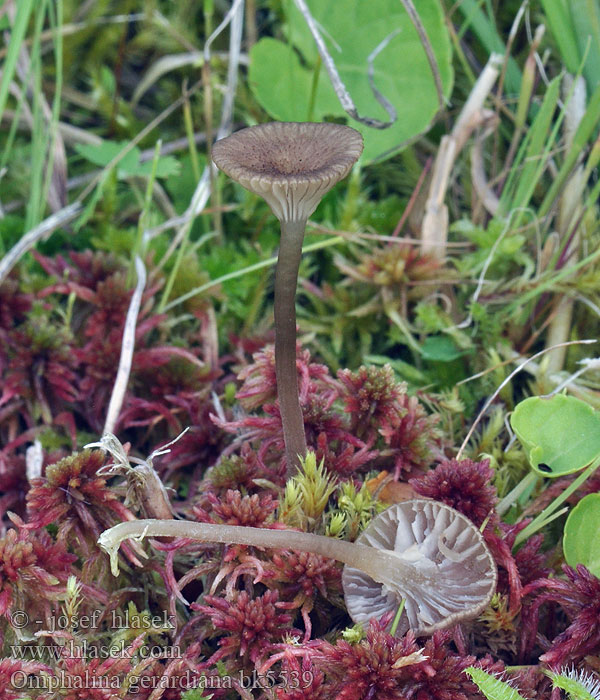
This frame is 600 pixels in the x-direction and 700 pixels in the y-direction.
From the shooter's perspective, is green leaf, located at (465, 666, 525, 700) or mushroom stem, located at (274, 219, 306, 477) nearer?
green leaf, located at (465, 666, 525, 700)

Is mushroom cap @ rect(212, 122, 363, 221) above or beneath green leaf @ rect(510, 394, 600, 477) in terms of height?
above

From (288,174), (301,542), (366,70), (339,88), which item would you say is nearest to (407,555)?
(301,542)

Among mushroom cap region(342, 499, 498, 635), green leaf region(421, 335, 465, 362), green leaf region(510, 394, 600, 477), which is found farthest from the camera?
green leaf region(421, 335, 465, 362)

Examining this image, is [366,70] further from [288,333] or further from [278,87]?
[288,333]

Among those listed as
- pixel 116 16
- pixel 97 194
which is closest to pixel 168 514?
pixel 97 194

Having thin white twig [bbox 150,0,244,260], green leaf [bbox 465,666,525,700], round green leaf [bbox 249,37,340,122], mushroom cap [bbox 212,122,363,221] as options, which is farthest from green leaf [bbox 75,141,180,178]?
green leaf [bbox 465,666,525,700]

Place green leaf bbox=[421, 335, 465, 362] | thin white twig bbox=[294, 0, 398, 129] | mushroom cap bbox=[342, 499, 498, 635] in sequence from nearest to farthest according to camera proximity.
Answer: mushroom cap bbox=[342, 499, 498, 635]
thin white twig bbox=[294, 0, 398, 129]
green leaf bbox=[421, 335, 465, 362]

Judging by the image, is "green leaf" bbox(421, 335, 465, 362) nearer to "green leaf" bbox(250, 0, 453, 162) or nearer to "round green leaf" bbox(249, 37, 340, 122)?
"green leaf" bbox(250, 0, 453, 162)

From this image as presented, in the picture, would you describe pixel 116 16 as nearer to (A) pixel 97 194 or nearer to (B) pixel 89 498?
(A) pixel 97 194
